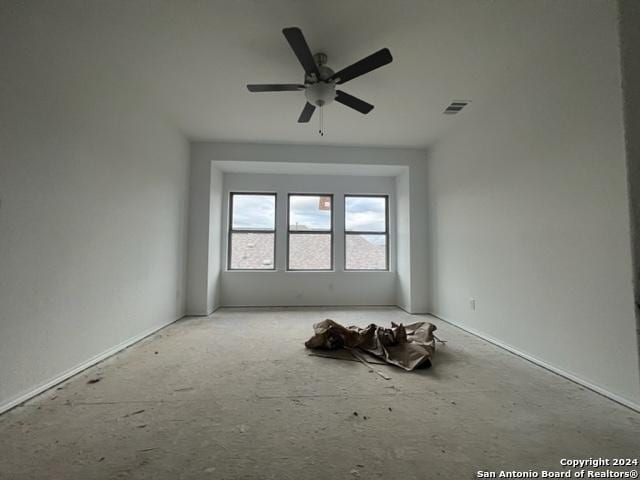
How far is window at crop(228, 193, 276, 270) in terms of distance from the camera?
5.25 metres

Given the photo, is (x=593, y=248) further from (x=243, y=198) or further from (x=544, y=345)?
(x=243, y=198)

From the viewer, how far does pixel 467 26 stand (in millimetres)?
2131

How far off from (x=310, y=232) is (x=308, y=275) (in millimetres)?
852

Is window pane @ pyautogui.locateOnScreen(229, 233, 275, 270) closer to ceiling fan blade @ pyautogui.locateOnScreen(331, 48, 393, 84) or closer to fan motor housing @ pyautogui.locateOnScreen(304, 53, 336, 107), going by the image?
fan motor housing @ pyautogui.locateOnScreen(304, 53, 336, 107)

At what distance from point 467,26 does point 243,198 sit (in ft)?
14.0

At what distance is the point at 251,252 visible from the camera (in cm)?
526

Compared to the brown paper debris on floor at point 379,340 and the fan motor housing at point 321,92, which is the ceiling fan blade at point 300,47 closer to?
the fan motor housing at point 321,92

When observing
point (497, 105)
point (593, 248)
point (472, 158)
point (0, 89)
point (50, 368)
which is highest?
point (497, 105)

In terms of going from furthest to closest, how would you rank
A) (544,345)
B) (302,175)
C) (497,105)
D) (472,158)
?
1. (302,175)
2. (472,158)
3. (497,105)
4. (544,345)

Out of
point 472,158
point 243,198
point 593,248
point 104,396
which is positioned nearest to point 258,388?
point 104,396

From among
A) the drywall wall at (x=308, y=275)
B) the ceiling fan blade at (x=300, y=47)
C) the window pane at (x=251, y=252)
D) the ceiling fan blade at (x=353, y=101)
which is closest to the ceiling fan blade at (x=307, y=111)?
the ceiling fan blade at (x=353, y=101)

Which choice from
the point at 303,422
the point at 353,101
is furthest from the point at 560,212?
the point at 303,422

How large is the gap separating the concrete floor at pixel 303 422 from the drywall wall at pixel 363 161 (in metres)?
2.12

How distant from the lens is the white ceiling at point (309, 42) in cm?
199
